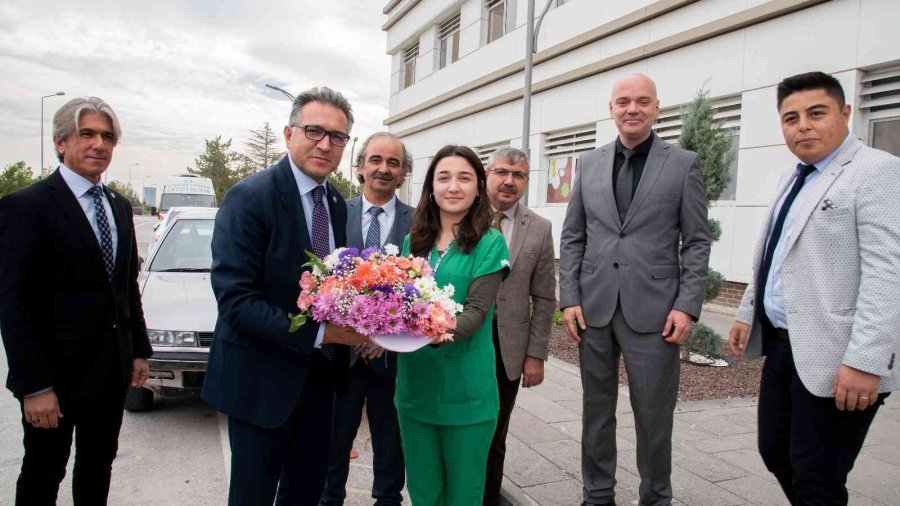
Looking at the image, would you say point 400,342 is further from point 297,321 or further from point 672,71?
point 672,71

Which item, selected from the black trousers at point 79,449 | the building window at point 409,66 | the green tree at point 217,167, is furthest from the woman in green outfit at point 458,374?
the green tree at point 217,167

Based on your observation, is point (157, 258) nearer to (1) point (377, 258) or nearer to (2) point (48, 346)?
(2) point (48, 346)

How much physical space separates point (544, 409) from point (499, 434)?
2046 millimetres

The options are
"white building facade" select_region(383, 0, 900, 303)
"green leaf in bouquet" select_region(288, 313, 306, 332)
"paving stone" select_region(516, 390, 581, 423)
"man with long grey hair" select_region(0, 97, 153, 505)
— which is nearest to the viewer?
"green leaf in bouquet" select_region(288, 313, 306, 332)

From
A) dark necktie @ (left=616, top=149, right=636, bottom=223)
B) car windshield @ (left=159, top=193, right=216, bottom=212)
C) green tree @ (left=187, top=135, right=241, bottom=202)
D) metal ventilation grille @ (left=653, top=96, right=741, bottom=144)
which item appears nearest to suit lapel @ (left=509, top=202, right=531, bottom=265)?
dark necktie @ (left=616, top=149, right=636, bottom=223)

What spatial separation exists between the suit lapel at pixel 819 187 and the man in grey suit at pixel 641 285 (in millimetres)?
583

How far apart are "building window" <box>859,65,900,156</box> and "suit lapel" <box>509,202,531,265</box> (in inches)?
286

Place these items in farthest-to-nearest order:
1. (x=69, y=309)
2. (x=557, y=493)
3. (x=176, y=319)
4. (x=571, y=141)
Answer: (x=571, y=141) < (x=176, y=319) < (x=557, y=493) < (x=69, y=309)

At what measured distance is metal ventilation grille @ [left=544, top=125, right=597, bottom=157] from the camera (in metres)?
13.7

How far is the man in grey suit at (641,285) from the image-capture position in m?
3.12

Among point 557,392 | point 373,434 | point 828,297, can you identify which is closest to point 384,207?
point 373,434

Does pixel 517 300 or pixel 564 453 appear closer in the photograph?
pixel 517 300

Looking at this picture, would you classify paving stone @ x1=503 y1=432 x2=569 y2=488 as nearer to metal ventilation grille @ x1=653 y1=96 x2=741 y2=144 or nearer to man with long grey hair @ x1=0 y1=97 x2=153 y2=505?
man with long grey hair @ x1=0 y1=97 x2=153 y2=505

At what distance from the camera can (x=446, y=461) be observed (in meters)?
2.59
